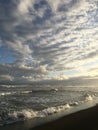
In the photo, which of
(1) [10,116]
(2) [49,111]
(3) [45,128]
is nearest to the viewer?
(3) [45,128]

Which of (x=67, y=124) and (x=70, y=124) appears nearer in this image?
(x=70, y=124)

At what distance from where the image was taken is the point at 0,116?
18625mm

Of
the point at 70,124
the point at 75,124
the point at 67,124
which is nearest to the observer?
the point at 75,124

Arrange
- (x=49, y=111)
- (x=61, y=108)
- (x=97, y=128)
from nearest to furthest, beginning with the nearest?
1. (x=97, y=128)
2. (x=49, y=111)
3. (x=61, y=108)

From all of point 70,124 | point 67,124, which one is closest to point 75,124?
point 70,124

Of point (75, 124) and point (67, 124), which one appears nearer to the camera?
point (75, 124)

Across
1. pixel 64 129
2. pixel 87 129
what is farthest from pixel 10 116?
pixel 87 129

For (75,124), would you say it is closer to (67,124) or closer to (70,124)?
(70,124)

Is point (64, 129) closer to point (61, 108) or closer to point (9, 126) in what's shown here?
point (9, 126)

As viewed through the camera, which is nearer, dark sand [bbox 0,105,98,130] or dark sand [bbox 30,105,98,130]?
dark sand [bbox 30,105,98,130]

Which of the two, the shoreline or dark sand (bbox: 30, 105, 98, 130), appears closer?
dark sand (bbox: 30, 105, 98, 130)

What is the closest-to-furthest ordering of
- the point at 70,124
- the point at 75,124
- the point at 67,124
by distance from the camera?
the point at 75,124, the point at 70,124, the point at 67,124

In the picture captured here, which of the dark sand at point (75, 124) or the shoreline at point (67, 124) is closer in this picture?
the dark sand at point (75, 124)

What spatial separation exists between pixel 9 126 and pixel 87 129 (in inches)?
260
